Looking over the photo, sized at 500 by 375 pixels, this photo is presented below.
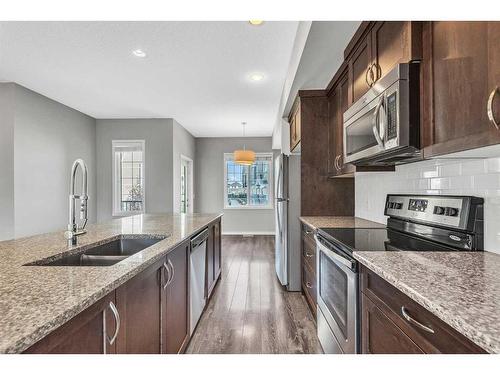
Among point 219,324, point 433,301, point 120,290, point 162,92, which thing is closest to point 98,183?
point 162,92

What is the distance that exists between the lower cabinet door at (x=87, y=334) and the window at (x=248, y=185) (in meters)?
7.20

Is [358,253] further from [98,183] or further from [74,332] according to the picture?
[98,183]

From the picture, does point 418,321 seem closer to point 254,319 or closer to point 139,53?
point 254,319

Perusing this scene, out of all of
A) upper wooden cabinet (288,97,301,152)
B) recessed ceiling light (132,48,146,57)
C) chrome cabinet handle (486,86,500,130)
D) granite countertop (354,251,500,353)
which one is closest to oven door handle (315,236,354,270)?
granite countertop (354,251,500,353)

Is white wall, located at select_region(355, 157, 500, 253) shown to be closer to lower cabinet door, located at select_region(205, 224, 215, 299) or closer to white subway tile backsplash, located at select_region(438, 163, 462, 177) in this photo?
white subway tile backsplash, located at select_region(438, 163, 462, 177)

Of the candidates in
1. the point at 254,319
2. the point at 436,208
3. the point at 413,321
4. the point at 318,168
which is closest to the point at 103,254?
the point at 254,319

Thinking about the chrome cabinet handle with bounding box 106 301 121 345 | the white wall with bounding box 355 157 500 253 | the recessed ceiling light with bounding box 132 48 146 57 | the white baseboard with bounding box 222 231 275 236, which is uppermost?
the recessed ceiling light with bounding box 132 48 146 57

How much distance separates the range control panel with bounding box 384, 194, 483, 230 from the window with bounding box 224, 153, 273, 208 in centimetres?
601

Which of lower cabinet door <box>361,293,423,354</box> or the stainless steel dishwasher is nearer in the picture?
lower cabinet door <box>361,293,423,354</box>

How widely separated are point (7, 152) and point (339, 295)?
4612mm

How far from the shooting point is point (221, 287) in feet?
12.1

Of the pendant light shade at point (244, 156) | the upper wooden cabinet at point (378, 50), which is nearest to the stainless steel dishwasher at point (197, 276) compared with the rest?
the upper wooden cabinet at point (378, 50)

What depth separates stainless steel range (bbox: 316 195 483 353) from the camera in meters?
1.46

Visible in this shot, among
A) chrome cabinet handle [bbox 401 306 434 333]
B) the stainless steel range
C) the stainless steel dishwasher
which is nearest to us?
chrome cabinet handle [bbox 401 306 434 333]
